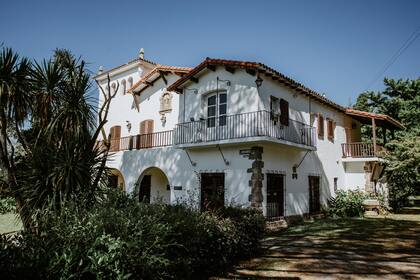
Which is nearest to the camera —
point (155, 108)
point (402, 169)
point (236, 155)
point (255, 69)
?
point (255, 69)

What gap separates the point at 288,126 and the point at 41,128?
1038cm

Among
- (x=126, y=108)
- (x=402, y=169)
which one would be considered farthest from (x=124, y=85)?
(x=402, y=169)

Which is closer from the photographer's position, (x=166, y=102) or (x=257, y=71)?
(x=257, y=71)

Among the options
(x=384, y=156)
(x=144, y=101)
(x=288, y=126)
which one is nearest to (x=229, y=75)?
(x=288, y=126)

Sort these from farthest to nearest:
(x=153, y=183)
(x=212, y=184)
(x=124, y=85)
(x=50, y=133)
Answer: (x=124, y=85)
(x=153, y=183)
(x=212, y=184)
(x=50, y=133)

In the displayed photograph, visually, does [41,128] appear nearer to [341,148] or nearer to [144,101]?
[144,101]

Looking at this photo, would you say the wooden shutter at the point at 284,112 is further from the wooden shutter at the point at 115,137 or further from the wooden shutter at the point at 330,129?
the wooden shutter at the point at 115,137

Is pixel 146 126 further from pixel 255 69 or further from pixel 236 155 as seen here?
pixel 255 69

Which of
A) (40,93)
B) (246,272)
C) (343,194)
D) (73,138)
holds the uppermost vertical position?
(40,93)

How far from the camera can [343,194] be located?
17.7 metres

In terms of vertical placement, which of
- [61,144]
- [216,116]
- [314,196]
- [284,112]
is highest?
[284,112]

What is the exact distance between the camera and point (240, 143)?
12930 millimetres

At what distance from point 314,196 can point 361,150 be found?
510 centimetres

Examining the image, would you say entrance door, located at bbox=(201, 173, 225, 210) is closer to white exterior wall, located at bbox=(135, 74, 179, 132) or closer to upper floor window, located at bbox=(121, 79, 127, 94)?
white exterior wall, located at bbox=(135, 74, 179, 132)
